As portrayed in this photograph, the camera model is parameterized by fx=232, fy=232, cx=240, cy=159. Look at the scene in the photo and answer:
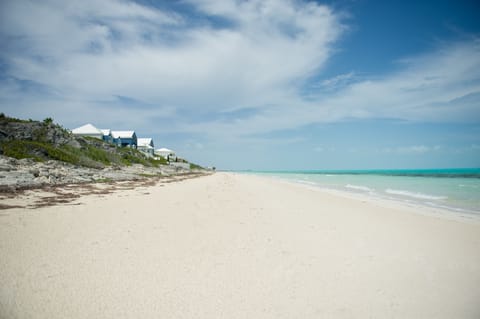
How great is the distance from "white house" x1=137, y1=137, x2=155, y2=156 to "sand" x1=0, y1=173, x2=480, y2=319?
7310cm

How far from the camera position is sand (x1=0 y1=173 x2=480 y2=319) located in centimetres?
264

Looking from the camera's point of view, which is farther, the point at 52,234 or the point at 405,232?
the point at 405,232

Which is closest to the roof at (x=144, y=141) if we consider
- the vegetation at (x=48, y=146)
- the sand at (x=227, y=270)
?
the vegetation at (x=48, y=146)

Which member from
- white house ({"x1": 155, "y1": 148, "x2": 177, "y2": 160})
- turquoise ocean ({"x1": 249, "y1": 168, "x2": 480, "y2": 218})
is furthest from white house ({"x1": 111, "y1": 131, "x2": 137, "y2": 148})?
turquoise ocean ({"x1": 249, "y1": 168, "x2": 480, "y2": 218})

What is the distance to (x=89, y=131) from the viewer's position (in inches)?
2133

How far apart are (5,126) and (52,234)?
98.9 feet

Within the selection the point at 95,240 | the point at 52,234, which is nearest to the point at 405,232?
the point at 95,240

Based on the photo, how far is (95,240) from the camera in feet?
14.9

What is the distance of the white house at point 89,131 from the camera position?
53.5 meters

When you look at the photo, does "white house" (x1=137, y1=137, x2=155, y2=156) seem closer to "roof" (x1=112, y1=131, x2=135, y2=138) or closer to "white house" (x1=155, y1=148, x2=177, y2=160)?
"roof" (x1=112, y1=131, x2=135, y2=138)

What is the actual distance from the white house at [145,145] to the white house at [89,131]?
1934 cm

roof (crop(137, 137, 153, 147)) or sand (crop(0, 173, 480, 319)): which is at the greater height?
roof (crop(137, 137, 153, 147))

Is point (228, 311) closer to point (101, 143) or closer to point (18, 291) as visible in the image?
point (18, 291)

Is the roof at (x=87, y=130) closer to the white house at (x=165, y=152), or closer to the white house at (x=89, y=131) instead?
the white house at (x=89, y=131)
